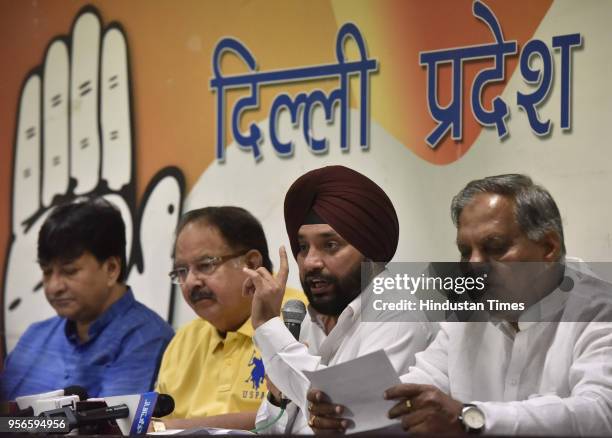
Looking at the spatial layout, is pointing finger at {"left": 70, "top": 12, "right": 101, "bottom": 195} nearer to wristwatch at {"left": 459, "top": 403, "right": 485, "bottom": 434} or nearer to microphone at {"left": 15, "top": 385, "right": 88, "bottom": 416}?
microphone at {"left": 15, "top": 385, "right": 88, "bottom": 416}

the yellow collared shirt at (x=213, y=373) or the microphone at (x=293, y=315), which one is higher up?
the microphone at (x=293, y=315)

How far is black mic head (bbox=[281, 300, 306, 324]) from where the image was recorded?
139 inches

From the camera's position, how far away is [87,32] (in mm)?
5266

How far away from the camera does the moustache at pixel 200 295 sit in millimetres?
4262

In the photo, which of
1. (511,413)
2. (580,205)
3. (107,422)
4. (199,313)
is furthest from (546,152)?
(107,422)

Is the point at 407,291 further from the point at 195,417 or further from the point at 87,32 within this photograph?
the point at 87,32

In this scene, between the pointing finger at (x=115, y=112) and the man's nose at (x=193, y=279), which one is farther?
the pointing finger at (x=115, y=112)

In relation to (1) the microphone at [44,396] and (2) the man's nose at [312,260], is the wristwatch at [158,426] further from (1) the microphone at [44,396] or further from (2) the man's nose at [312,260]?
(2) the man's nose at [312,260]

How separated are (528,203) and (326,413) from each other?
94 cm

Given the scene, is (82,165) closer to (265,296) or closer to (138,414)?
(265,296)

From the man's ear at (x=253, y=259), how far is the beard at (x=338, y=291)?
634mm

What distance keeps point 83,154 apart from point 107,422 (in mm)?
2178

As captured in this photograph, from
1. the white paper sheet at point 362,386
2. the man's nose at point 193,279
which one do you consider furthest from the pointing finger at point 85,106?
the white paper sheet at point 362,386

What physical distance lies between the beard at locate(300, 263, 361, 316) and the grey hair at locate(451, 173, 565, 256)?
507 millimetres
